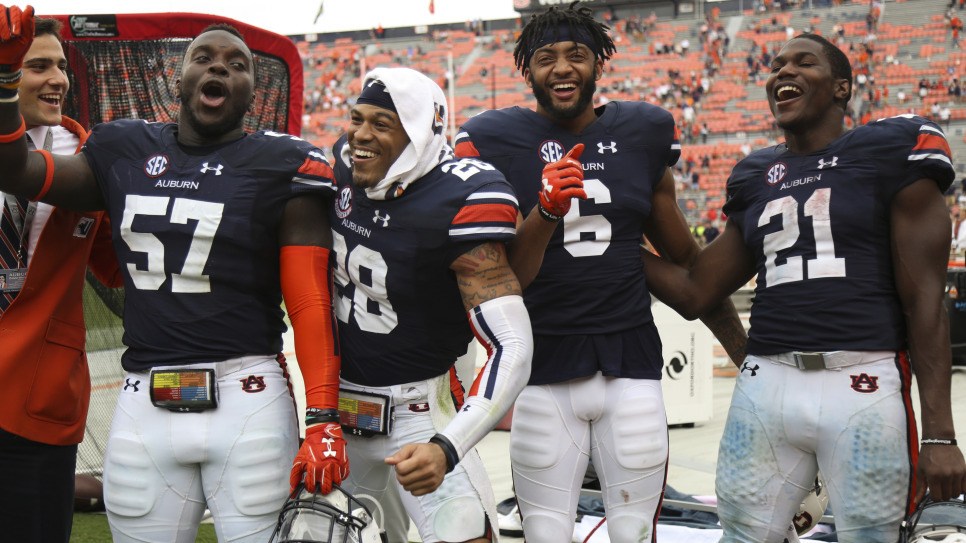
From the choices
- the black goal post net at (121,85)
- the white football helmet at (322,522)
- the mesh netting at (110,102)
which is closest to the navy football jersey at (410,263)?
the white football helmet at (322,522)

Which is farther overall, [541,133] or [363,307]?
[541,133]

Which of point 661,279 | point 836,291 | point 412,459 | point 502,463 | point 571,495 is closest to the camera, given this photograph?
point 412,459

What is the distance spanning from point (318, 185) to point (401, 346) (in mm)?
510

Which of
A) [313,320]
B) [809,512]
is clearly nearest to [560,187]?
[313,320]

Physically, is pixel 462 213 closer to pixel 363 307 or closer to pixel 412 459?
pixel 363 307

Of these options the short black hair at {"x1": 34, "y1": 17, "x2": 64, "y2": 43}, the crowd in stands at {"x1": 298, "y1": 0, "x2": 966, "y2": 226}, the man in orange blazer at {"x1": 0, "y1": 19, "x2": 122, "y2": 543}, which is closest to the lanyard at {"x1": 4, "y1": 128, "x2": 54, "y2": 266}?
the man in orange blazer at {"x1": 0, "y1": 19, "x2": 122, "y2": 543}

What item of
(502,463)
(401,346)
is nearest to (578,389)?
(401,346)

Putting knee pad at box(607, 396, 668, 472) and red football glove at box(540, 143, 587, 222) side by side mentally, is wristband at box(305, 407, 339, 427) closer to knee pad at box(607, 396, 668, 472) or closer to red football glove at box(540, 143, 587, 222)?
red football glove at box(540, 143, 587, 222)

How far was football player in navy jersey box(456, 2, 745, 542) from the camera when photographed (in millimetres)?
3396

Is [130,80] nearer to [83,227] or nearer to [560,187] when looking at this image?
[83,227]

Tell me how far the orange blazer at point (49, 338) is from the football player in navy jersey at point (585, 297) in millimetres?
1303

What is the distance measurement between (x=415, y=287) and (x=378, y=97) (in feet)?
1.83

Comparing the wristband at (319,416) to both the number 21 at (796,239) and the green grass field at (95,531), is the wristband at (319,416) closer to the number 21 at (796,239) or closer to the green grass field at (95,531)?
the number 21 at (796,239)

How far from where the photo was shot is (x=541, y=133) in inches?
141
